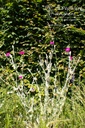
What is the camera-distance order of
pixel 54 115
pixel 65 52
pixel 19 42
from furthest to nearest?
pixel 19 42
pixel 65 52
pixel 54 115

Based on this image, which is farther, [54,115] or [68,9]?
[68,9]

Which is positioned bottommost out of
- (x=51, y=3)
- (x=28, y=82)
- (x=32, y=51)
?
(x=28, y=82)

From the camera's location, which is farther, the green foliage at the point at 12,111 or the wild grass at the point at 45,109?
the green foliage at the point at 12,111

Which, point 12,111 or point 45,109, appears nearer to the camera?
point 45,109

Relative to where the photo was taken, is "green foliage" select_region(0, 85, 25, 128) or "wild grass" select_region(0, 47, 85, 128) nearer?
"wild grass" select_region(0, 47, 85, 128)

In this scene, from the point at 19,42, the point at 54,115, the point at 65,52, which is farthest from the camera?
the point at 19,42

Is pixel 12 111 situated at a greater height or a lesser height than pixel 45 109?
lesser

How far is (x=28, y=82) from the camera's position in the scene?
4523 millimetres

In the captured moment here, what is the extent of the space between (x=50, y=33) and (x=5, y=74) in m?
0.91

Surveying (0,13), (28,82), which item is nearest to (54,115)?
(28,82)

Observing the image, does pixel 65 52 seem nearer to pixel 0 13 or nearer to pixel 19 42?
pixel 19 42

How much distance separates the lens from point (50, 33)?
4.57 m

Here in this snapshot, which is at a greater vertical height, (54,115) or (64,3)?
(64,3)

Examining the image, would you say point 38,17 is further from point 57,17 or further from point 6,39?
point 6,39
